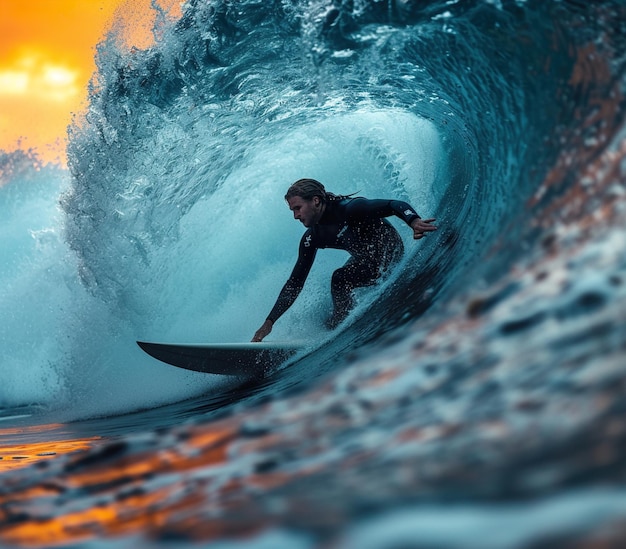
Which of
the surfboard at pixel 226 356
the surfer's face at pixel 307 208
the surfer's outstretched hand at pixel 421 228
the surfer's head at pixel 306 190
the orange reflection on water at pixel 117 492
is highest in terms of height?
the surfer's head at pixel 306 190

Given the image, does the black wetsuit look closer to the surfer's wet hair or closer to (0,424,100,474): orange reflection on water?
the surfer's wet hair

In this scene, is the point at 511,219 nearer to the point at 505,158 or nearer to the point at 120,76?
the point at 505,158

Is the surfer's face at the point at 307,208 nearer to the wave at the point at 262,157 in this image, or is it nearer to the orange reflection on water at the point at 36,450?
the wave at the point at 262,157

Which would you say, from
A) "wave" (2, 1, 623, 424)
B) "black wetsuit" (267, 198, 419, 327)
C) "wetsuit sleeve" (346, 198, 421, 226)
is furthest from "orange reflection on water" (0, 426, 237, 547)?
"wetsuit sleeve" (346, 198, 421, 226)

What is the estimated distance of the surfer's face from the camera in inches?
159

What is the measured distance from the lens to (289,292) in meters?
4.11

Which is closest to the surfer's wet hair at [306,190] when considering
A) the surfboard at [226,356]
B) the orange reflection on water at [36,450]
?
the surfboard at [226,356]

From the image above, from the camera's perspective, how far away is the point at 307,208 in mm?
4059

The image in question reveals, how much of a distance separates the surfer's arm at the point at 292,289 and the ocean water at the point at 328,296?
32 cm

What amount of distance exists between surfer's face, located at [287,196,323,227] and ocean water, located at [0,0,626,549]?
0.79 m

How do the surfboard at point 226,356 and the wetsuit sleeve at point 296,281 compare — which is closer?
the surfboard at point 226,356

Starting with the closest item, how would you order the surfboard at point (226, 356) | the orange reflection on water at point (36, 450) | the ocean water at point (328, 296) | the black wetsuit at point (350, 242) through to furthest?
1. the ocean water at point (328, 296)
2. the orange reflection on water at point (36, 450)
3. the surfboard at point (226, 356)
4. the black wetsuit at point (350, 242)

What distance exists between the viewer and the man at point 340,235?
4.04 m

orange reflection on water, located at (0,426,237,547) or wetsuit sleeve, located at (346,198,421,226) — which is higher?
wetsuit sleeve, located at (346,198,421,226)
